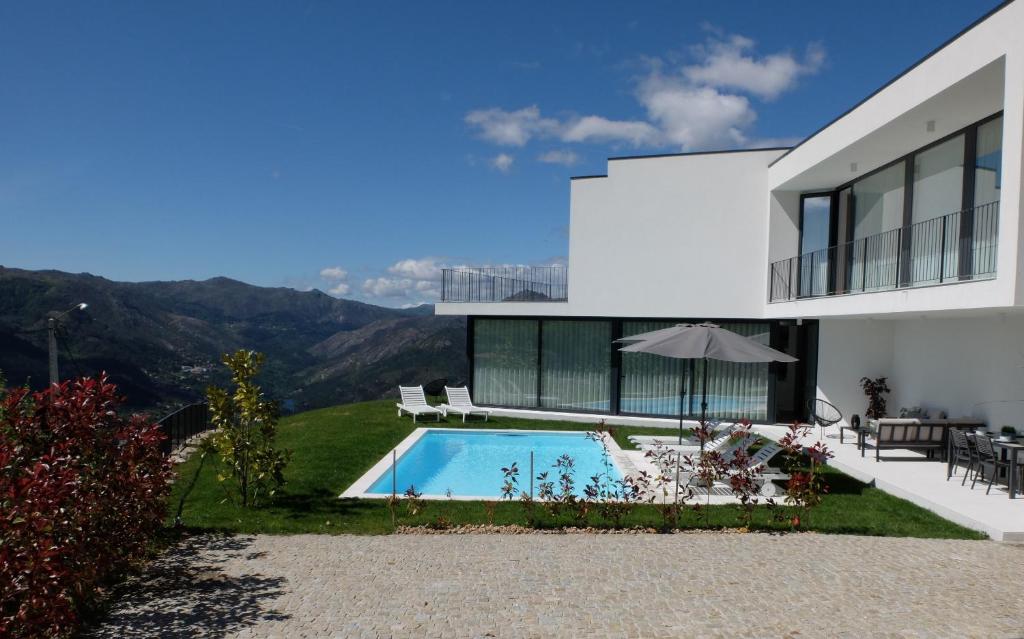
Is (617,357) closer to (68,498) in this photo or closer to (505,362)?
(505,362)

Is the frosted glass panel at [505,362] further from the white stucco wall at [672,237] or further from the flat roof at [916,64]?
the flat roof at [916,64]

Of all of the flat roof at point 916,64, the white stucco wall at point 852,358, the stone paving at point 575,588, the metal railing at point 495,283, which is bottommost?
the stone paving at point 575,588

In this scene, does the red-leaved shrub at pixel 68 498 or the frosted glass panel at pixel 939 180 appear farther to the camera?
the frosted glass panel at pixel 939 180

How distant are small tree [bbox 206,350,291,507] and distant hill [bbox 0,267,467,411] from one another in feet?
135

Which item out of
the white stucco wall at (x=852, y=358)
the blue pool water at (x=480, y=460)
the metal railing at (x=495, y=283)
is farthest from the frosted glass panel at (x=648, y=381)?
the white stucco wall at (x=852, y=358)

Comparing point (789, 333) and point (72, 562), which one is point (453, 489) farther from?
point (789, 333)

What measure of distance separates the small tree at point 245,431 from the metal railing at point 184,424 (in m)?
4.01

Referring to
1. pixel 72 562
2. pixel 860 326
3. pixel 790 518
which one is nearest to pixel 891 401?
pixel 860 326

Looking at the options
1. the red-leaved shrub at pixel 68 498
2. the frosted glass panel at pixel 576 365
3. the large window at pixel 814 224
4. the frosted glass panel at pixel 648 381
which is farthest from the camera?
the frosted glass panel at pixel 576 365

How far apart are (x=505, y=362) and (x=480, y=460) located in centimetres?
609

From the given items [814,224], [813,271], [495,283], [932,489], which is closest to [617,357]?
[495,283]

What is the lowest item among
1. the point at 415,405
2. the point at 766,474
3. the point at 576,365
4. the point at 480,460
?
the point at 480,460

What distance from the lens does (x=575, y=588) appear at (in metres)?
5.60

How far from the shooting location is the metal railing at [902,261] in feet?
31.5
